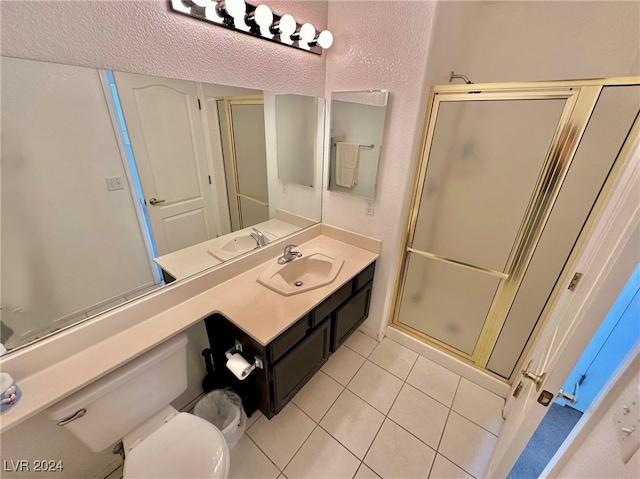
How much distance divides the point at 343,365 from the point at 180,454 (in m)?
1.12

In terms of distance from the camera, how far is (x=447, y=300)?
69.7 inches

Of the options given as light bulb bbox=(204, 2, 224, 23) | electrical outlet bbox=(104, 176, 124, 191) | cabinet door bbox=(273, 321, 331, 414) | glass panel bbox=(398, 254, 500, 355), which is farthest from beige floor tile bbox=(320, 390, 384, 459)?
light bulb bbox=(204, 2, 224, 23)

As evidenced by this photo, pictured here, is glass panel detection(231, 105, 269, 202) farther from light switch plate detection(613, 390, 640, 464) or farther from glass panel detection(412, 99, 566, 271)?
light switch plate detection(613, 390, 640, 464)

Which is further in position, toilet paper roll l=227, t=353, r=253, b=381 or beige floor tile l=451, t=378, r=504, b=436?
beige floor tile l=451, t=378, r=504, b=436

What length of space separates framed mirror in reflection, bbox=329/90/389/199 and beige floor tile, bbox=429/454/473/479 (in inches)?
61.0

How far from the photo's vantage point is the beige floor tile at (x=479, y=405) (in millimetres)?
1527

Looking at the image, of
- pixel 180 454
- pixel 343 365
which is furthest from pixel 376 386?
pixel 180 454

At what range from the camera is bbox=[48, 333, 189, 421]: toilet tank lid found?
842 mm

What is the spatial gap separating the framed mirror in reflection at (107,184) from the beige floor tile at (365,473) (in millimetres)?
1310

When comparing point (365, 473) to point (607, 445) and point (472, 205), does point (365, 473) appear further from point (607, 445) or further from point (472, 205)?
point (472, 205)

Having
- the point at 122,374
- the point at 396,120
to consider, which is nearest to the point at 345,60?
the point at 396,120

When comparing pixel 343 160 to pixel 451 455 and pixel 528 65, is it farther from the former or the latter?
pixel 451 455

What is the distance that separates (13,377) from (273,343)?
0.87 meters

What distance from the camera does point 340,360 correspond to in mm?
1895
